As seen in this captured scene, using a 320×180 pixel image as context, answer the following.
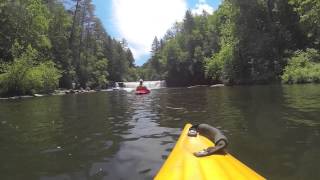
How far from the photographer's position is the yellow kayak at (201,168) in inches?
213

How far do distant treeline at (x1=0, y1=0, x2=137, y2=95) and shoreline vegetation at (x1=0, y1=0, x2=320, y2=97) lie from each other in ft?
0.34

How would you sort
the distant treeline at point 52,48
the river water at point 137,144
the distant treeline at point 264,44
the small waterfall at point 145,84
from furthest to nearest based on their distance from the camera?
the small waterfall at point 145,84 → the distant treeline at point 264,44 → the distant treeline at point 52,48 → the river water at point 137,144

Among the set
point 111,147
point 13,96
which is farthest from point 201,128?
point 13,96

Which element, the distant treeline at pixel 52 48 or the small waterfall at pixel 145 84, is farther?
the small waterfall at pixel 145 84

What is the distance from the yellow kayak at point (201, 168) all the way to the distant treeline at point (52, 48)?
1608 inches

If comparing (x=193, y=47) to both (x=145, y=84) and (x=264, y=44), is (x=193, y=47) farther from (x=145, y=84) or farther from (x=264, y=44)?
(x=264, y=44)

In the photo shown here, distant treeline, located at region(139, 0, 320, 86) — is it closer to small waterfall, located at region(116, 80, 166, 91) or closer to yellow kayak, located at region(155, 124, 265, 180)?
small waterfall, located at region(116, 80, 166, 91)

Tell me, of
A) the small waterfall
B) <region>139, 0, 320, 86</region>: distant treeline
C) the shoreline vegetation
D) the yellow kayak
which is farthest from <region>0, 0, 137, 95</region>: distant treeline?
the yellow kayak

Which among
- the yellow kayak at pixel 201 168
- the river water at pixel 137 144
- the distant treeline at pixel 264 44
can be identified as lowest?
the river water at pixel 137 144

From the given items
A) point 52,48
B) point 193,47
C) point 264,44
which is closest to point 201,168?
point 264,44

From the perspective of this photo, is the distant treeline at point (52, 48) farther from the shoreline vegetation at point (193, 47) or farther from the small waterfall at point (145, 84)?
the small waterfall at point (145, 84)

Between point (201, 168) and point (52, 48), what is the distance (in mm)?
65139

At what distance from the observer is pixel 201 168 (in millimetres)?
5680

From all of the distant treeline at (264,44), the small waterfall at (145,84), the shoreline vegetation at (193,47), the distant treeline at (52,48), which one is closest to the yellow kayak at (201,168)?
the shoreline vegetation at (193,47)
